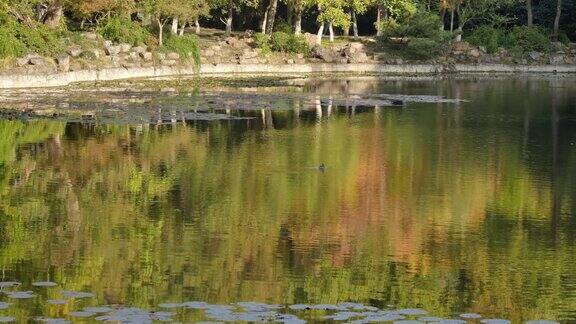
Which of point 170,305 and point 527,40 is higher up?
point 527,40

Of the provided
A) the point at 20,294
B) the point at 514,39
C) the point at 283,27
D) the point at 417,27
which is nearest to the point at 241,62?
the point at 283,27

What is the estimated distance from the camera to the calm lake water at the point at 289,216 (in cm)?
1529

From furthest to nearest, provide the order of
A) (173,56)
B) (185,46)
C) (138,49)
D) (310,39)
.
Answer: (310,39) < (185,46) < (173,56) < (138,49)

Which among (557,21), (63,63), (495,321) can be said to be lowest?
(495,321)

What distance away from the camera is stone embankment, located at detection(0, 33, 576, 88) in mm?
50906

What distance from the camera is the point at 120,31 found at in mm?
61375

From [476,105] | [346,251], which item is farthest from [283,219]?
[476,105]

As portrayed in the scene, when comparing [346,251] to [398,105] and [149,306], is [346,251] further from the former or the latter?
[398,105]

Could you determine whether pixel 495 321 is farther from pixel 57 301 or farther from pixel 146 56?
pixel 146 56

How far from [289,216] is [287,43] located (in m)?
55.3

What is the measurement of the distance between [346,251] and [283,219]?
2809 millimetres

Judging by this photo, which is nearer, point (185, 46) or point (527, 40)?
point (185, 46)


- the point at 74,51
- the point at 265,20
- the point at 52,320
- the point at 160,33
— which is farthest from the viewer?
the point at 265,20

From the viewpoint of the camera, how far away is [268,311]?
1408cm
